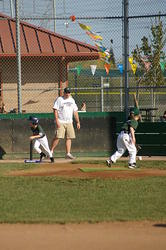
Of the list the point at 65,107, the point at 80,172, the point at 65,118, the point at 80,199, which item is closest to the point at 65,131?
the point at 65,118

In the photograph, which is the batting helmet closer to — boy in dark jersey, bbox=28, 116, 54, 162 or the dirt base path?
boy in dark jersey, bbox=28, 116, 54, 162

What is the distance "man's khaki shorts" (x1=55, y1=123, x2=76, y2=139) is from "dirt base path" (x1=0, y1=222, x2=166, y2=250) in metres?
8.20

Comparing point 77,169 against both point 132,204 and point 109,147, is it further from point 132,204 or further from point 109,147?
point 132,204

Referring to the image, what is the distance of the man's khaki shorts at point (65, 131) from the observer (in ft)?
53.8

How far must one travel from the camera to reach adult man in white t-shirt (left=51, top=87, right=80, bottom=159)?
53.7 feet

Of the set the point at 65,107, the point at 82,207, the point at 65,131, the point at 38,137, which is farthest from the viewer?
the point at 65,131

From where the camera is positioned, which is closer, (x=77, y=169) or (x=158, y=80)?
(x=77, y=169)

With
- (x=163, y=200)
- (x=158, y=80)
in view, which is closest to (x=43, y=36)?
(x=158, y=80)

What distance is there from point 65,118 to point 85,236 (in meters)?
9.27

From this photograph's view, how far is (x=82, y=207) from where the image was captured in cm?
955

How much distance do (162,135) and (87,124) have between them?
202 cm

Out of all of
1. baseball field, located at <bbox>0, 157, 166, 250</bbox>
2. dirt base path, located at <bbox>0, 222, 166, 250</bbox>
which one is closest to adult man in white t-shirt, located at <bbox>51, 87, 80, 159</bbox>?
baseball field, located at <bbox>0, 157, 166, 250</bbox>

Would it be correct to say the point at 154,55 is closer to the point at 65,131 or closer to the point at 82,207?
the point at 65,131

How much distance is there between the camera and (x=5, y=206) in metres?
9.62
